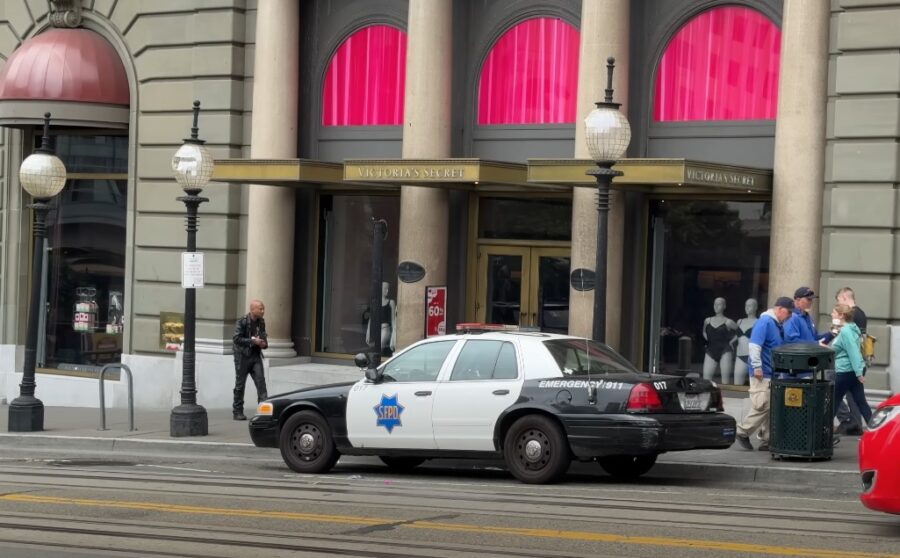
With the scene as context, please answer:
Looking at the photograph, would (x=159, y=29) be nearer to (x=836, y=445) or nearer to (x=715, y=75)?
(x=715, y=75)

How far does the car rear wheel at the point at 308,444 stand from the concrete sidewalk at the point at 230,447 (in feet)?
6.15

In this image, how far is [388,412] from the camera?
48.9ft

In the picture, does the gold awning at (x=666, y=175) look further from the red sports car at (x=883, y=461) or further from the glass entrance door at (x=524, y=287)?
the red sports car at (x=883, y=461)

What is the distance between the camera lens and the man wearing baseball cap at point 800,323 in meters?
15.9

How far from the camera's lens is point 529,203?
73.0 feet

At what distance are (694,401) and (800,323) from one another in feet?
8.19

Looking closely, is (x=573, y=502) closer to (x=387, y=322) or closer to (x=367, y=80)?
(x=387, y=322)

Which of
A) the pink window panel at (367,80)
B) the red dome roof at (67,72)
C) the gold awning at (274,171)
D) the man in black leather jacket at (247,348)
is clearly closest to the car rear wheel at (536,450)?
the man in black leather jacket at (247,348)

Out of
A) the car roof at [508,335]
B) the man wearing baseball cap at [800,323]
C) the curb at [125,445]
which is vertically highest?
the man wearing baseball cap at [800,323]

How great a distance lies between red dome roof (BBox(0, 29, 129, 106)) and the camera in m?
25.0

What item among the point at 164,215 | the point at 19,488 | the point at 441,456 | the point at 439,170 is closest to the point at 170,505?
the point at 19,488

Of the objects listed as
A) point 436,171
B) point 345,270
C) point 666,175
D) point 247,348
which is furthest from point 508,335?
point 345,270

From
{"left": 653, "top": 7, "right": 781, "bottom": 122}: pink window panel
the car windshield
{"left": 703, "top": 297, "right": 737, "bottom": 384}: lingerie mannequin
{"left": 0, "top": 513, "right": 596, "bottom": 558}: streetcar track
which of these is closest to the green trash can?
the car windshield

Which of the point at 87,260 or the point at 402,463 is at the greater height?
the point at 87,260
